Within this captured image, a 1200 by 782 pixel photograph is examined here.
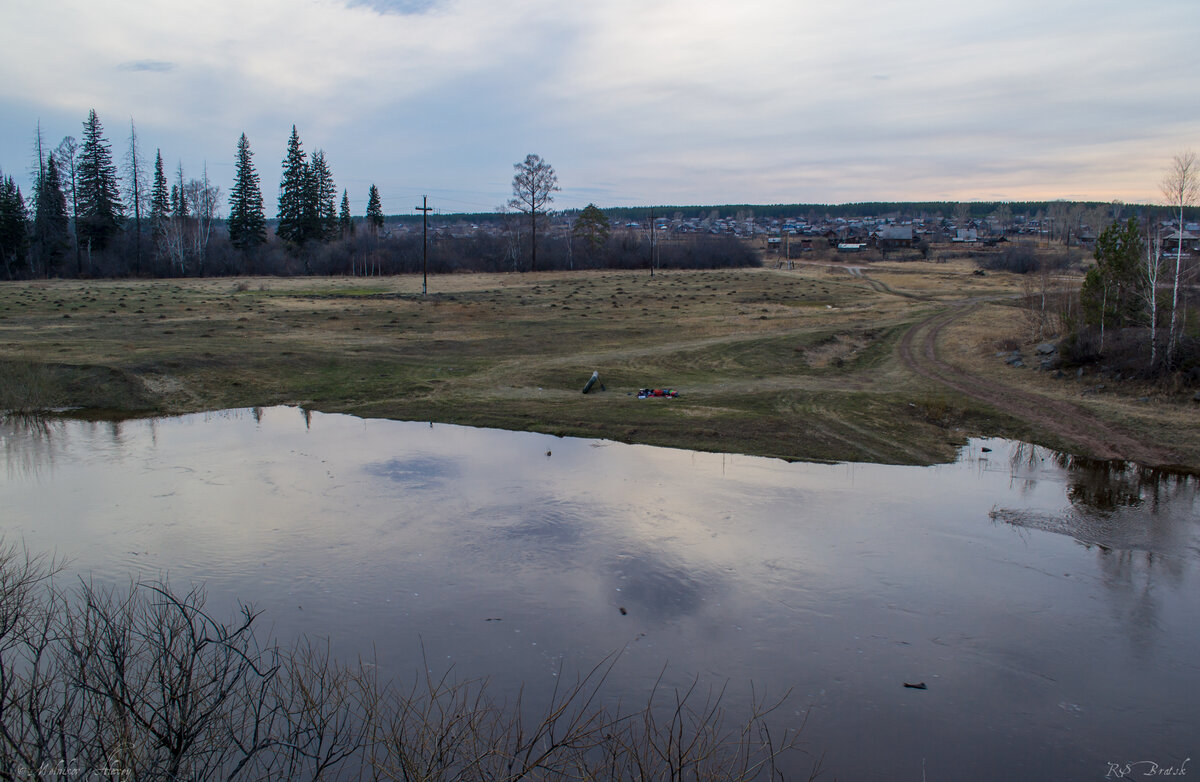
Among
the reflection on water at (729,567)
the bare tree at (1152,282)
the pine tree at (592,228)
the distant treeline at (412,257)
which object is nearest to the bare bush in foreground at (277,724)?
the reflection on water at (729,567)

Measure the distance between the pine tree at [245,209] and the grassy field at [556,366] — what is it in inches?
1394

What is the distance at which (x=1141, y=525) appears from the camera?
15.1m

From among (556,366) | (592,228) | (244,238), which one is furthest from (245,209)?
(556,366)

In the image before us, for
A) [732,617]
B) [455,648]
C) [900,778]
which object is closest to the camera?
[900,778]

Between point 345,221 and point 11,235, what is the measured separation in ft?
143

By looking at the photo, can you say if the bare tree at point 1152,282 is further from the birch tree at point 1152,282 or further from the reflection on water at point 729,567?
the reflection on water at point 729,567

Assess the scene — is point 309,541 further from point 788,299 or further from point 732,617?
point 788,299

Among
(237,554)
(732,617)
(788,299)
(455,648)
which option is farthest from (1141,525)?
(788,299)

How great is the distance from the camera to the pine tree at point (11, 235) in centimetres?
7481

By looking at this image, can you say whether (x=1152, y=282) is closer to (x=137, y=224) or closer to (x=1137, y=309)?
A: (x=1137, y=309)

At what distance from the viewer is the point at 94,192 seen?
267 feet

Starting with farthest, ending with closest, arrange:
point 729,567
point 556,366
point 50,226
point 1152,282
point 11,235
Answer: point 50,226, point 11,235, point 556,366, point 1152,282, point 729,567

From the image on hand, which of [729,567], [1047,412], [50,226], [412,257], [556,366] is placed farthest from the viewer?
[412,257]

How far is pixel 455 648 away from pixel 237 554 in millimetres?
5218
